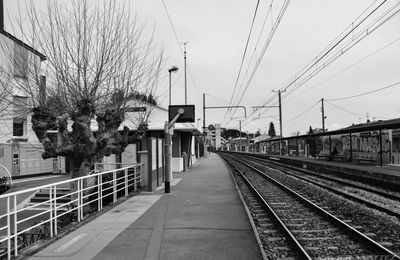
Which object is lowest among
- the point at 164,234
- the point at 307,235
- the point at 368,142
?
the point at 307,235

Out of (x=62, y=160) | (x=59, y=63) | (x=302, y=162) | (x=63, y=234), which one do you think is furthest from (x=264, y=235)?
(x=302, y=162)

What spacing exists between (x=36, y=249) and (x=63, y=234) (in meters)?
1.10

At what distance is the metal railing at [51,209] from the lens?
6047 mm

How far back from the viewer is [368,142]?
27.8 metres

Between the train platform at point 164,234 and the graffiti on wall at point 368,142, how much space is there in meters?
19.1

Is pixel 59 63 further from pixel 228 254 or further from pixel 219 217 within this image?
pixel 228 254

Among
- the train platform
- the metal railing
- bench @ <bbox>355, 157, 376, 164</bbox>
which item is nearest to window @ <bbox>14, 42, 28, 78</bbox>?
the metal railing

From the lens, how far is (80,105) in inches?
401

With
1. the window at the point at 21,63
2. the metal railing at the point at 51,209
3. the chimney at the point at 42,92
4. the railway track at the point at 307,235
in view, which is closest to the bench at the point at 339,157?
the railway track at the point at 307,235

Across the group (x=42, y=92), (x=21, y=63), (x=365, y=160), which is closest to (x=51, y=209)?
(x=42, y=92)

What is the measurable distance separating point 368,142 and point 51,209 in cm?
2581

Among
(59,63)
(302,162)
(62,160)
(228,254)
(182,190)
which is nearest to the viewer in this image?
(228,254)

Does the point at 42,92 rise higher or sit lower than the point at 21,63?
lower

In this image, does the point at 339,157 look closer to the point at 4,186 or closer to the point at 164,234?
the point at 4,186
